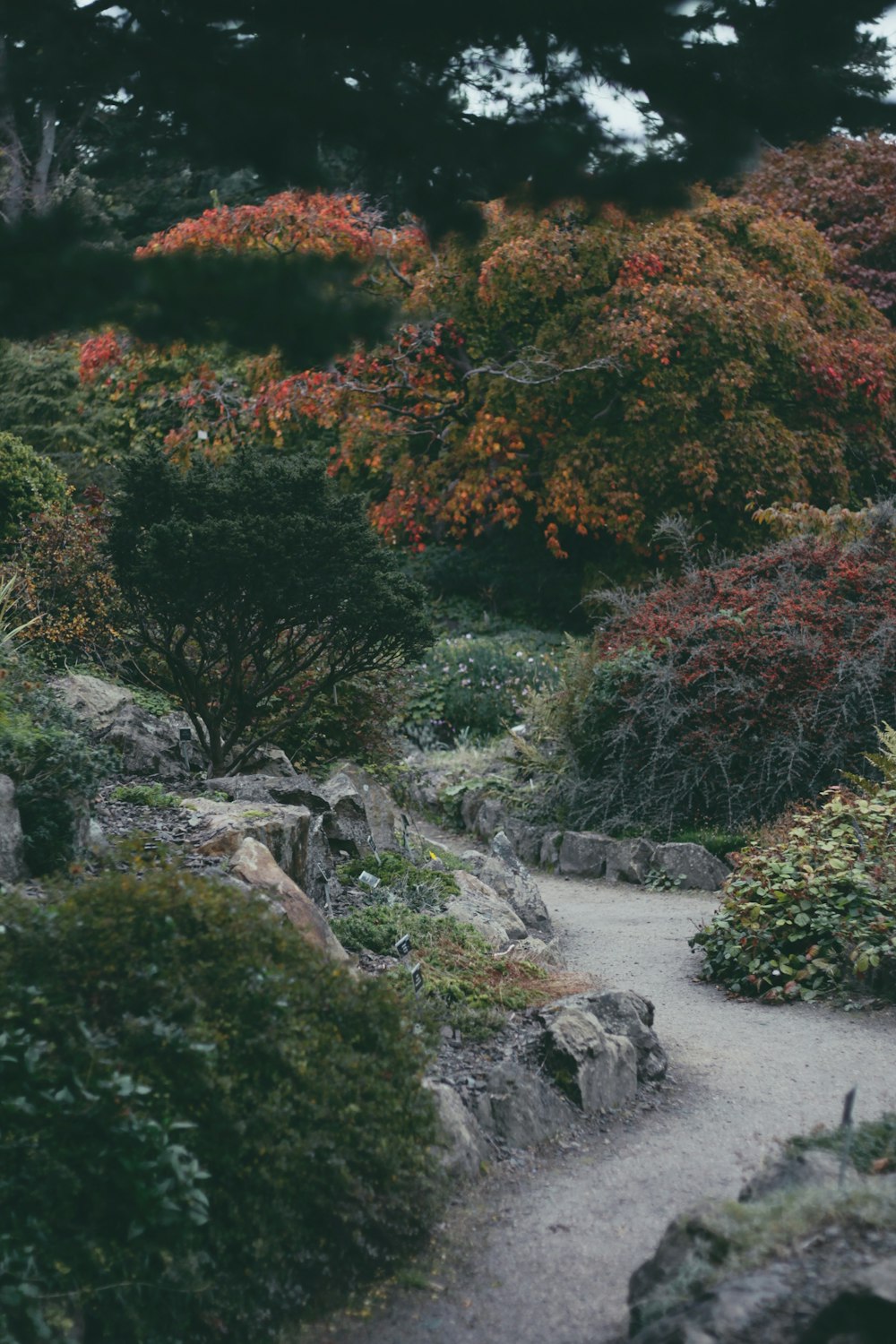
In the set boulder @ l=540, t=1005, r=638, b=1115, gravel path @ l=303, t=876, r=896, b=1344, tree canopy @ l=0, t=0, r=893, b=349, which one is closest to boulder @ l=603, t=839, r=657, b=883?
gravel path @ l=303, t=876, r=896, b=1344

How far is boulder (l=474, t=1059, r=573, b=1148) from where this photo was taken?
428 cm

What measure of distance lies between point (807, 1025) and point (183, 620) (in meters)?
4.34

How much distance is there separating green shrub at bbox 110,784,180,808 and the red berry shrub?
17.2ft

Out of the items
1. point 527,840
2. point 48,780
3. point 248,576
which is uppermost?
point 248,576

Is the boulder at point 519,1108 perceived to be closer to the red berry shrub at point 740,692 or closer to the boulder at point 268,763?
the boulder at point 268,763

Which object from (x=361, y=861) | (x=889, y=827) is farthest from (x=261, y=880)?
(x=889, y=827)

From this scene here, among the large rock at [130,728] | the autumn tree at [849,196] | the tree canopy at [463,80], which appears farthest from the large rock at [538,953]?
the autumn tree at [849,196]

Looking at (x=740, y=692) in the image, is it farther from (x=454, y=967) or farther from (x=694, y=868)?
(x=454, y=967)

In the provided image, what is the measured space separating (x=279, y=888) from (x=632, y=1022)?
1685mm

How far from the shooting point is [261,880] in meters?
4.79

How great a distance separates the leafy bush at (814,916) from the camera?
6168 millimetres

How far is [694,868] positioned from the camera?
977cm

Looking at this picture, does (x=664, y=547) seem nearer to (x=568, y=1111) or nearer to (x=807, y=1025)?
(x=807, y=1025)

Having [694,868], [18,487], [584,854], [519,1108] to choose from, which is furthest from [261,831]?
[18,487]
